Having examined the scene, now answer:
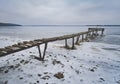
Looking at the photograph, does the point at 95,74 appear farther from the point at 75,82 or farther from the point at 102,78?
the point at 75,82

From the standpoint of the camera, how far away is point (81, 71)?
19.6 feet

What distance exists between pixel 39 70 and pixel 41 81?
42.2 inches

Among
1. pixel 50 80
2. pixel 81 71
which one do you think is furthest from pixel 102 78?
pixel 50 80

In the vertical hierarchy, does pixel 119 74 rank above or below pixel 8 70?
below

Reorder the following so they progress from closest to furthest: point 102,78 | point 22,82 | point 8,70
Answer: point 22,82, point 102,78, point 8,70

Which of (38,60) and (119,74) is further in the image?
(38,60)

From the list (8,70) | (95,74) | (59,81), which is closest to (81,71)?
(95,74)

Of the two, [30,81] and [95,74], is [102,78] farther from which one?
[30,81]

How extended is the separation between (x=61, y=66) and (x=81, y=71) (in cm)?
116

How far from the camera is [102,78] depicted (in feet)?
17.3

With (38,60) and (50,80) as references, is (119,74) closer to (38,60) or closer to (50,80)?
(50,80)

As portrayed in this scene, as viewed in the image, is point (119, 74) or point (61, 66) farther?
point (61, 66)

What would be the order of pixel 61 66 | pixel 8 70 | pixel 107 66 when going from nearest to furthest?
1. pixel 8 70
2. pixel 61 66
3. pixel 107 66

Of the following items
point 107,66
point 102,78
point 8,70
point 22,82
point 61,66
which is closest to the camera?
point 22,82
